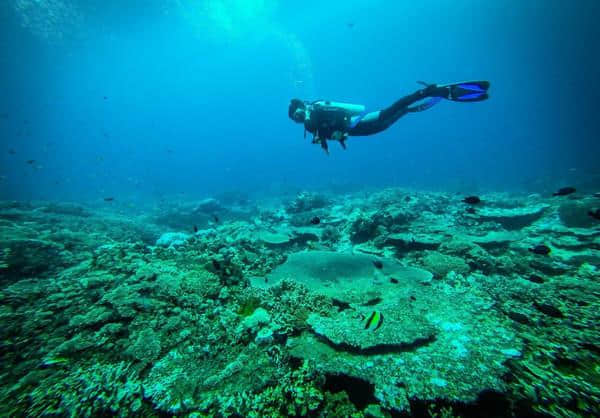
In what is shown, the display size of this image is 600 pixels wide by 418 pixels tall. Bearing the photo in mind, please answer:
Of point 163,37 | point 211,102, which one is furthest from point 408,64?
point 211,102

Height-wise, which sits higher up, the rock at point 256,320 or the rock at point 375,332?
the rock at point 256,320

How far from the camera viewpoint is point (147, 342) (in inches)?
114

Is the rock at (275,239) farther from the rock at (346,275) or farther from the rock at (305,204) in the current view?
the rock at (305,204)

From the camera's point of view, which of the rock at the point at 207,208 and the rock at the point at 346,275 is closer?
the rock at the point at 346,275

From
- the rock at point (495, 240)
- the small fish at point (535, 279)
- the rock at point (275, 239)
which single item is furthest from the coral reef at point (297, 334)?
the rock at point (275, 239)

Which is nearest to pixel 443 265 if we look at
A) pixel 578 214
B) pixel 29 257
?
pixel 578 214

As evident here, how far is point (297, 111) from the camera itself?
7281 mm

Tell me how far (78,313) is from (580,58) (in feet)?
222

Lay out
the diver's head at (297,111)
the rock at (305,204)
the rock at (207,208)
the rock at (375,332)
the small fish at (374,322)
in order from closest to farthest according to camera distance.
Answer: the small fish at (374,322) < the rock at (375,332) < the diver's head at (297,111) < the rock at (305,204) < the rock at (207,208)

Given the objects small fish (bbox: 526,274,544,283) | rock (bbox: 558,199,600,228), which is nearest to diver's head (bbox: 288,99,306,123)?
small fish (bbox: 526,274,544,283)

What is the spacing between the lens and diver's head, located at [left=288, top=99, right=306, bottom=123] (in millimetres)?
7332

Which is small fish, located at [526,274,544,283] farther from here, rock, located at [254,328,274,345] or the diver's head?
the diver's head

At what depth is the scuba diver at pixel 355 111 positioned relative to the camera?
6.66 m

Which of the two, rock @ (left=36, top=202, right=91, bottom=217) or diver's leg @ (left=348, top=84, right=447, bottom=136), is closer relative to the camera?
diver's leg @ (left=348, top=84, right=447, bottom=136)
